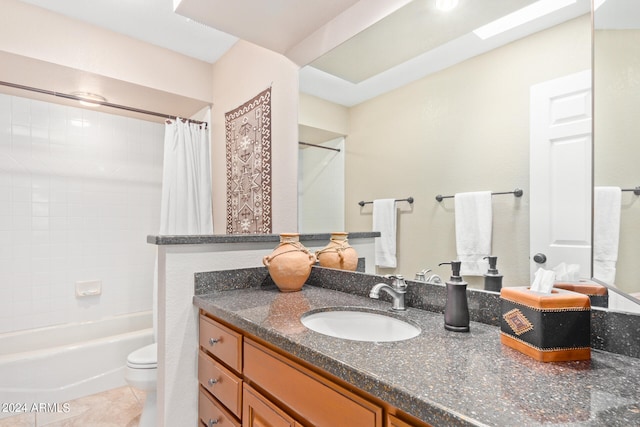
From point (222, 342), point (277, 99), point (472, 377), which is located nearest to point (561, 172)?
point (472, 377)

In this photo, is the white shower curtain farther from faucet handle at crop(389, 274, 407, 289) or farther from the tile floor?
faucet handle at crop(389, 274, 407, 289)

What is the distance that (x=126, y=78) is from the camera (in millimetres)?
2379

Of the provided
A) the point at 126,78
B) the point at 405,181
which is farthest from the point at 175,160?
the point at 405,181

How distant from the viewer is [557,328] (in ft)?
Answer: 2.34

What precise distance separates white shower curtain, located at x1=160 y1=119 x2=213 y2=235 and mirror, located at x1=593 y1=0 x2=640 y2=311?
2.56 meters

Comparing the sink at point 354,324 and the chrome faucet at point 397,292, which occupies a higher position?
the chrome faucet at point 397,292

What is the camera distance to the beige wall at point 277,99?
6.52 feet

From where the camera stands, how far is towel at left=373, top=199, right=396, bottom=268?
1354 mm

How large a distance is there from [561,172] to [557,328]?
0.44 meters

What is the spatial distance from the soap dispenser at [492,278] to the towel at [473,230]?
1cm

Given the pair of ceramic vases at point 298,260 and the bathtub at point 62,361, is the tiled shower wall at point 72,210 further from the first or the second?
the pair of ceramic vases at point 298,260

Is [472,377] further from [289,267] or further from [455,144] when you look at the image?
[289,267]

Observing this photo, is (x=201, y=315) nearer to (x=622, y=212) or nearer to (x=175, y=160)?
(x=622, y=212)

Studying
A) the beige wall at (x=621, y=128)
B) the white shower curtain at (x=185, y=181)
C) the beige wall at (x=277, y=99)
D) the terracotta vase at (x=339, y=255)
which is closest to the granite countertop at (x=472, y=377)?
the beige wall at (x=621, y=128)
